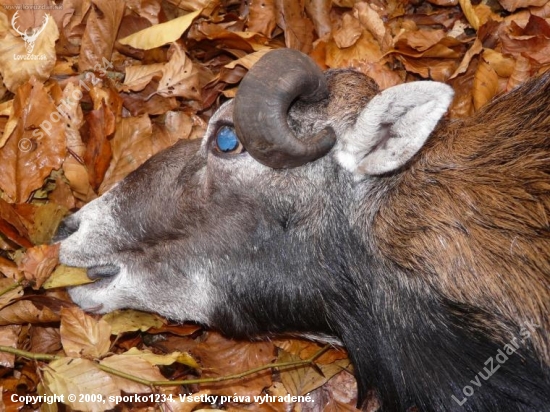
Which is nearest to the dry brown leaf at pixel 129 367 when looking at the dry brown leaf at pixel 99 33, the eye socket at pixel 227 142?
the eye socket at pixel 227 142

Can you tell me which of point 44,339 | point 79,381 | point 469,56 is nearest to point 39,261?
point 44,339

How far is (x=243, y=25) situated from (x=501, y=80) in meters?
2.12

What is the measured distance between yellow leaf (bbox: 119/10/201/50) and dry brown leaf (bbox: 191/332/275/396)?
2228mm

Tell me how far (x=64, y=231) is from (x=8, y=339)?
734 mm

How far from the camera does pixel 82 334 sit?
4785 mm

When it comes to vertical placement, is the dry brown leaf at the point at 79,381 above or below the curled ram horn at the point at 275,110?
below

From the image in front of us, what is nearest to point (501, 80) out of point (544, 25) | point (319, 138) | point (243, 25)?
point (544, 25)

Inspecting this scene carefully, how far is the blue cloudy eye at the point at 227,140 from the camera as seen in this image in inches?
171

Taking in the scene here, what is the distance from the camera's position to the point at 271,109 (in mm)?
3896

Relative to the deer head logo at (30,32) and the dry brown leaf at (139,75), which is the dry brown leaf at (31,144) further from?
the dry brown leaf at (139,75)

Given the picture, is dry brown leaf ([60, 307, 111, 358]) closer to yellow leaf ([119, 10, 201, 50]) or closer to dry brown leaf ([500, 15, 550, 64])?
yellow leaf ([119, 10, 201, 50])

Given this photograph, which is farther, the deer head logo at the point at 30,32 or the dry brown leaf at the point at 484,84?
the dry brown leaf at the point at 484,84

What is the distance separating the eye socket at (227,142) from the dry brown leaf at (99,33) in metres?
2.11

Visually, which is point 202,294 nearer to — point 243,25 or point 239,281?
point 239,281
